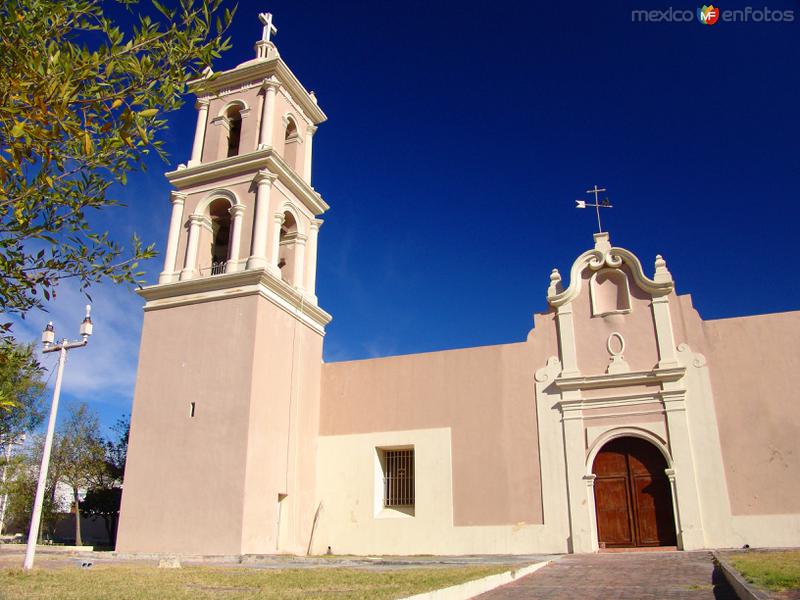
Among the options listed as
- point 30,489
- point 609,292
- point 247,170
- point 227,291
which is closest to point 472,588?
point 227,291

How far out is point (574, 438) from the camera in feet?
46.8

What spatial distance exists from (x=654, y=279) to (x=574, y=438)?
3.95m

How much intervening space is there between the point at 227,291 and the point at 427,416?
17.7ft

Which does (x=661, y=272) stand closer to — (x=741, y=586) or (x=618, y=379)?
(x=618, y=379)

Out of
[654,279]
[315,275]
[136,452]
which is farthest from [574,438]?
[136,452]

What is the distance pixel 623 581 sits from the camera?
7.39 m

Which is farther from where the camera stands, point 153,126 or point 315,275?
point 315,275

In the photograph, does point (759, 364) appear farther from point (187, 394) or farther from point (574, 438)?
point (187, 394)

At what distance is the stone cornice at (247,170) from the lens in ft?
52.7

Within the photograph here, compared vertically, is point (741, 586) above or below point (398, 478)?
below

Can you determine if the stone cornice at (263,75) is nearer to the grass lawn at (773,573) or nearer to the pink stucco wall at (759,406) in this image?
the pink stucco wall at (759,406)

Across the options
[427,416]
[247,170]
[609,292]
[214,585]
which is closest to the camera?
[214,585]

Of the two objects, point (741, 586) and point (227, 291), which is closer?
point (741, 586)

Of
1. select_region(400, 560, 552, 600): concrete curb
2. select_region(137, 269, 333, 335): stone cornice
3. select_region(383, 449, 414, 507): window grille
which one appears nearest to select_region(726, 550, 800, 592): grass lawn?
select_region(400, 560, 552, 600): concrete curb
